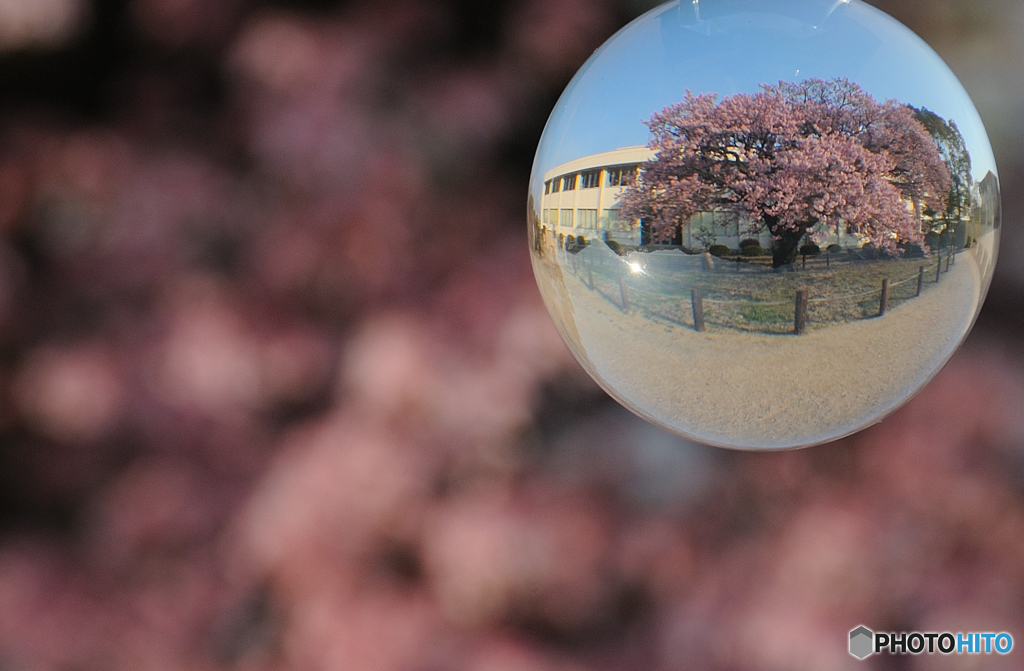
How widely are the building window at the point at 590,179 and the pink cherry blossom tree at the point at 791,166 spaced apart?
0.02 m

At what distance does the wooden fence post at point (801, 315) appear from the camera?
53 cm

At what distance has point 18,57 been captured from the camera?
70.6 inches

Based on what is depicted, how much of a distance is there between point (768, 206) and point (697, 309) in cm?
8

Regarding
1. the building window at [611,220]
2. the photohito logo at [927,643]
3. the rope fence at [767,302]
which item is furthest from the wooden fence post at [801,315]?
the photohito logo at [927,643]

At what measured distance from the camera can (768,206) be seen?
0.50m

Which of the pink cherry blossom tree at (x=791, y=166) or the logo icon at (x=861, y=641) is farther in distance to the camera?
the logo icon at (x=861, y=641)

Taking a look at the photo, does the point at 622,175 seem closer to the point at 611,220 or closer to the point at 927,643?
the point at 611,220

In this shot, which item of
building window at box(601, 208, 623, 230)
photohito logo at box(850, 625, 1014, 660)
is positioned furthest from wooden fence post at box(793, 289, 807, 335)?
photohito logo at box(850, 625, 1014, 660)

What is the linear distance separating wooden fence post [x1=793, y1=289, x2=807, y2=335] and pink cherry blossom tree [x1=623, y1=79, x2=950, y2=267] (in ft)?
0.09

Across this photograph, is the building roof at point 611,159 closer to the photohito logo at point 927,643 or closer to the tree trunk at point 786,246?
the tree trunk at point 786,246

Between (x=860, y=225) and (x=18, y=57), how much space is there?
72.7 inches

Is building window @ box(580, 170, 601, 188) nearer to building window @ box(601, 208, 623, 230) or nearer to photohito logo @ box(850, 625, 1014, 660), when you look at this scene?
building window @ box(601, 208, 623, 230)

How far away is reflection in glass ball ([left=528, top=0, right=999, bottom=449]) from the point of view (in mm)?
508

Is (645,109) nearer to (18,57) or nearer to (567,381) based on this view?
(567,381)
